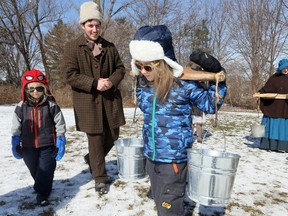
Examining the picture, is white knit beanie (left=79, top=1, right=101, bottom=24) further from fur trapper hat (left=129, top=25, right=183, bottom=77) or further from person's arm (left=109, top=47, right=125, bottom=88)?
fur trapper hat (left=129, top=25, right=183, bottom=77)

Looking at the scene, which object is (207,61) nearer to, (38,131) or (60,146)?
(60,146)

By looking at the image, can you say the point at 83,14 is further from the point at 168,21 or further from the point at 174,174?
the point at 168,21

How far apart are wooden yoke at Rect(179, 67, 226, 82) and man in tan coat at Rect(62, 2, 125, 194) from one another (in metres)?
1.18

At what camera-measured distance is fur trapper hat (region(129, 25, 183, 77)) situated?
6.50ft

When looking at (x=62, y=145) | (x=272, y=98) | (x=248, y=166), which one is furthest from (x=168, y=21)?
(x=62, y=145)

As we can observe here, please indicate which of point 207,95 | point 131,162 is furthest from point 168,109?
point 131,162

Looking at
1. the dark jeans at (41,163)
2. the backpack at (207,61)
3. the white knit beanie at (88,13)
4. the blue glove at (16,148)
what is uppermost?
the white knit beanie at (88,13)

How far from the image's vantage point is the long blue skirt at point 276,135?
5512mm

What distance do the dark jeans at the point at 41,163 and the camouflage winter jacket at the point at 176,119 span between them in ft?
4.26

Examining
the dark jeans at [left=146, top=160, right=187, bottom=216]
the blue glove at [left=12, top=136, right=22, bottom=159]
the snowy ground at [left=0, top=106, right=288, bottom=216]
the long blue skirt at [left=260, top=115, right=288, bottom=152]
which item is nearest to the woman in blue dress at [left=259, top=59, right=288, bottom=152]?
the long blue skirt at [left=260, top=115, right=288, bottom=152]

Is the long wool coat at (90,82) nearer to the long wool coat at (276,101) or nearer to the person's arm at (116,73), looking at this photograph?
the person's arm at (116,73)

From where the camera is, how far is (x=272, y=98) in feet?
18.0

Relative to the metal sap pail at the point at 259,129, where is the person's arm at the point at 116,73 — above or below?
above

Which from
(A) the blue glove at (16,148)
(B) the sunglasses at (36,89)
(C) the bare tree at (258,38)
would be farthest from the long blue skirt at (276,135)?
(C) the bare tree at (258,38)
